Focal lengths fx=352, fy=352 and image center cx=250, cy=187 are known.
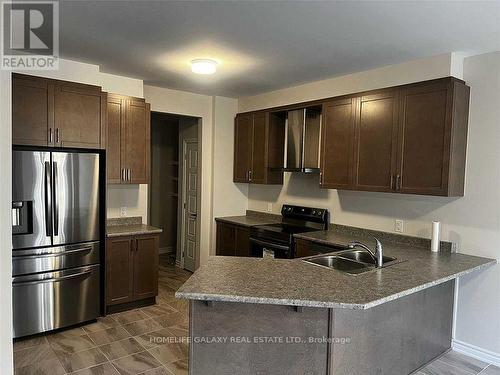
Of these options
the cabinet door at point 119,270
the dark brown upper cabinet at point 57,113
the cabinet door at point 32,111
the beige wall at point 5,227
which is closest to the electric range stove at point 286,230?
the cabinet door at point 119,270

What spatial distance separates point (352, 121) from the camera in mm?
3607

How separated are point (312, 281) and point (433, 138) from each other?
1758mm

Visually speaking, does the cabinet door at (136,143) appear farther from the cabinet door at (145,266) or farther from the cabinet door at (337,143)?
the cabinet door at (337,143)

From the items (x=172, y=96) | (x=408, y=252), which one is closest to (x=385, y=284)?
(x=408, y=252)

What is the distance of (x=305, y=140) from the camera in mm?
4230

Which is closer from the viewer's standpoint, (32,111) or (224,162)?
(32,111)

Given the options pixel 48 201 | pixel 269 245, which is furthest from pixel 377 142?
pixel 48 201

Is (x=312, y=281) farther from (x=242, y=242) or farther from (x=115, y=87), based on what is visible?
(x=115, y=87)

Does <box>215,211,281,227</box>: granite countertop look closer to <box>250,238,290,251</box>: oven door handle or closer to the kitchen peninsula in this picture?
<box>250,238,290,251</box>: oven door handle

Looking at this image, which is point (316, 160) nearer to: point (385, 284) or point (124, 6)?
point (385, 284)

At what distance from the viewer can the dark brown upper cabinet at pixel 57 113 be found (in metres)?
3.11

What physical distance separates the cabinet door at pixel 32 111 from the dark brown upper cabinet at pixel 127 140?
64 cm

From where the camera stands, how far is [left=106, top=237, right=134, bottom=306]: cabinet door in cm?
372

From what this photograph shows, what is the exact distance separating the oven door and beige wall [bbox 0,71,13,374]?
103 inches
